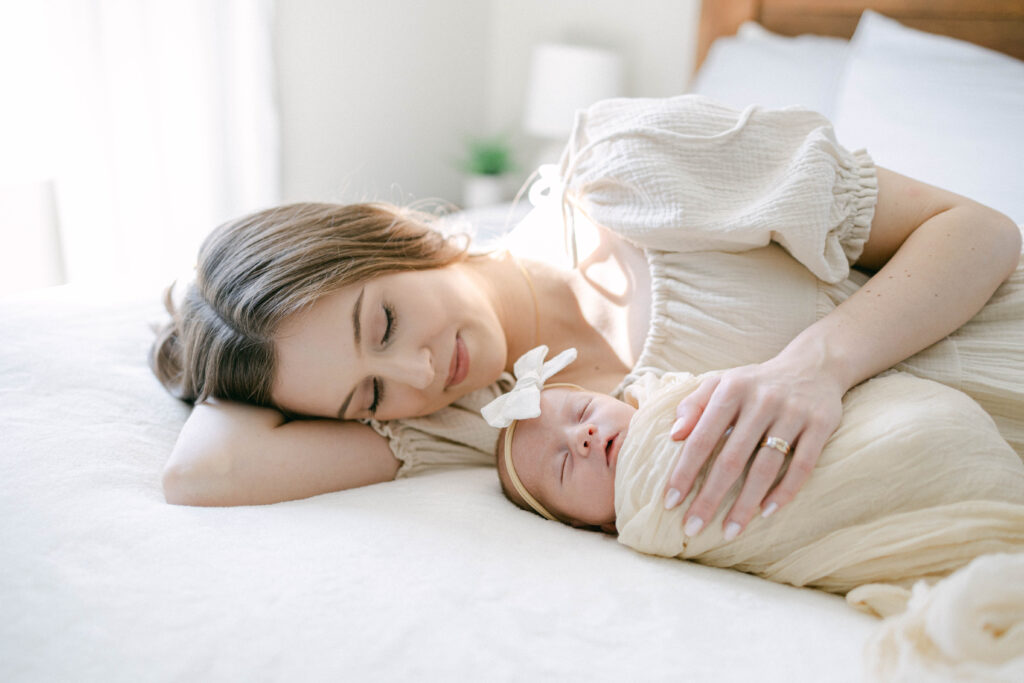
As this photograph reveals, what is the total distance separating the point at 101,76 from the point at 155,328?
3.72 ft

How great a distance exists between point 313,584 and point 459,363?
485 millimetres

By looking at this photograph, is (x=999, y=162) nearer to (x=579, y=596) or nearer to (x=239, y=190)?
(x=579, y=596)

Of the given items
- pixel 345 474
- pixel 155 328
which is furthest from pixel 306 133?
pixel 345 474

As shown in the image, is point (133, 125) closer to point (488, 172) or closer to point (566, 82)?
point (488, 172)

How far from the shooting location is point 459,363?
1235 millimetres

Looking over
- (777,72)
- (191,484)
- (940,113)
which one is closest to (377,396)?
(191,484)

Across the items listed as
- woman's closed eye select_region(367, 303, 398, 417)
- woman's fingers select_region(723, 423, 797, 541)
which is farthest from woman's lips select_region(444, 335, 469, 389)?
woman's fingers select_region(723, 423, 797, 541)

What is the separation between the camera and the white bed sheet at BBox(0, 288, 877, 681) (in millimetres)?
714

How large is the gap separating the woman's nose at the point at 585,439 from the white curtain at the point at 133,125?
5.40 feet

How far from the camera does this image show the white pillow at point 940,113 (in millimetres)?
1499

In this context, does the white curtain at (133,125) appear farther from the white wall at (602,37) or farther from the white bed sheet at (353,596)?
the white bed sheet at (353,596)

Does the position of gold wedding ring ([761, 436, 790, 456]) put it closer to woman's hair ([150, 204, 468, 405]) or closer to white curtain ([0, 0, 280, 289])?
→ woman's hair ([150, 204, 468, 405])

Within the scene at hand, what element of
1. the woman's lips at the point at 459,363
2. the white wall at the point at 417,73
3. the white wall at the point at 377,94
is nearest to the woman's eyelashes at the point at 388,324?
the woman's lips at the point at 459,363

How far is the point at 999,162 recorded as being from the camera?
150 centimetres
